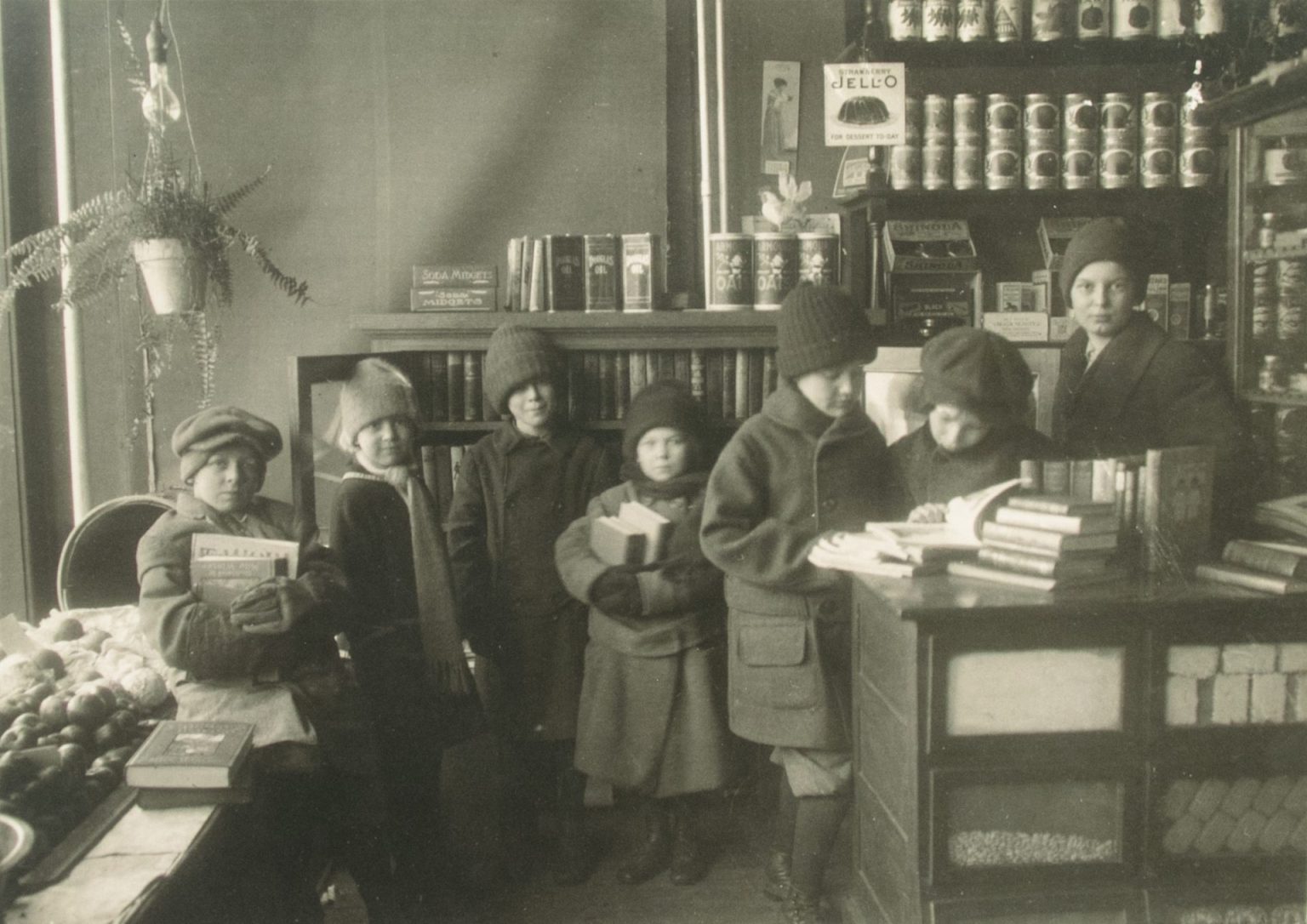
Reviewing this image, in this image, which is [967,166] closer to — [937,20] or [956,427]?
[937,20]

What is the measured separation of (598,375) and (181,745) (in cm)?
164

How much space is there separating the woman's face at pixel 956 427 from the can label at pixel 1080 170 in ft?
4.64

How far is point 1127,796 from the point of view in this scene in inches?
77.3

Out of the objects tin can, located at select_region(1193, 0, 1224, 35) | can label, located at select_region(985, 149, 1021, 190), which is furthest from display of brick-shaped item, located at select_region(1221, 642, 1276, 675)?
tin can, located at select_region(1193, 0, 1224, 35)

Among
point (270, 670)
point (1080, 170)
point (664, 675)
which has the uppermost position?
point (1080, 170)

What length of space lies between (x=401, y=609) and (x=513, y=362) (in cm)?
70

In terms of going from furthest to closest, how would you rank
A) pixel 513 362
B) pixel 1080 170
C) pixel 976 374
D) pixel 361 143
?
pixel 361 143
pixel 1080 170
pixel 513 362
pixel 976 374

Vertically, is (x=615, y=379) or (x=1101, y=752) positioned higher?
(x=615, y=379)

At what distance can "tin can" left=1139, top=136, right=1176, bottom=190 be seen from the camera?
11.1ft

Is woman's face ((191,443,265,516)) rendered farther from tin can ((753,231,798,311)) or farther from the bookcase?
tin can ((753,231,798,311))

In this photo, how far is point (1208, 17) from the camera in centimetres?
335

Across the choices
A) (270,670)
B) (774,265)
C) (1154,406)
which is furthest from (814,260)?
(270,670)

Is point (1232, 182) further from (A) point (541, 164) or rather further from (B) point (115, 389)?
(B) point (115, 389)

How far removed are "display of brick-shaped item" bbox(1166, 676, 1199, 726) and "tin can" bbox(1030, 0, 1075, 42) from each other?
2142 millimetres
